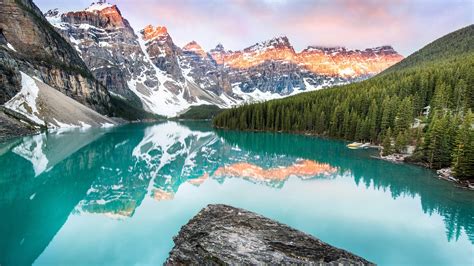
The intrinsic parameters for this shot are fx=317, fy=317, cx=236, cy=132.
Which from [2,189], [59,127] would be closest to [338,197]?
[2,189]

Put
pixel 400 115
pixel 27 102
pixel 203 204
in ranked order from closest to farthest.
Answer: pixel 203 204
pixel 400 115
pixel 27 102

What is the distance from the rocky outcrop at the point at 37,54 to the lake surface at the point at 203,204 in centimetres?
9662

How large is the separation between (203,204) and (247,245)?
17.5 metres

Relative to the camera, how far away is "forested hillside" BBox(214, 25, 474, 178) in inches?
1848

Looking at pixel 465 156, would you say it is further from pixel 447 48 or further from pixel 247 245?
pixel 447 48

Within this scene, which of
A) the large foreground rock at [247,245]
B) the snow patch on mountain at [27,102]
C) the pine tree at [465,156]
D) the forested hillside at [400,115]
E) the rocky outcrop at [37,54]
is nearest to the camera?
the large foreground rock at [247,245]

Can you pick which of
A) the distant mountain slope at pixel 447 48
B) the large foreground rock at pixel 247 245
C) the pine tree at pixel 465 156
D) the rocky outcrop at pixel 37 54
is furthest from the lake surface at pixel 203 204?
the distant mountain slope at pixel 447 48

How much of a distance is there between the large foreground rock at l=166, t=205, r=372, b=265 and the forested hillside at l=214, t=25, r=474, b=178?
1411 inches

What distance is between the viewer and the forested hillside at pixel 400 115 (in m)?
46.9

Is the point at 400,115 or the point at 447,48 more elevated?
the point at 447,48

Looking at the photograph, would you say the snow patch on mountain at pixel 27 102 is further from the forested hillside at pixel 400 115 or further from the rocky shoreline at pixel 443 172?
the rocky shoreline at pixel 443 172

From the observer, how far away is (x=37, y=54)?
15688 cm

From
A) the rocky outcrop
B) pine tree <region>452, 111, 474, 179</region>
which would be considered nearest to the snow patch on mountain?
the rocky outcrop

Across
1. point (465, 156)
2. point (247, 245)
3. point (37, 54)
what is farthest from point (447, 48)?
point (37, 54)
